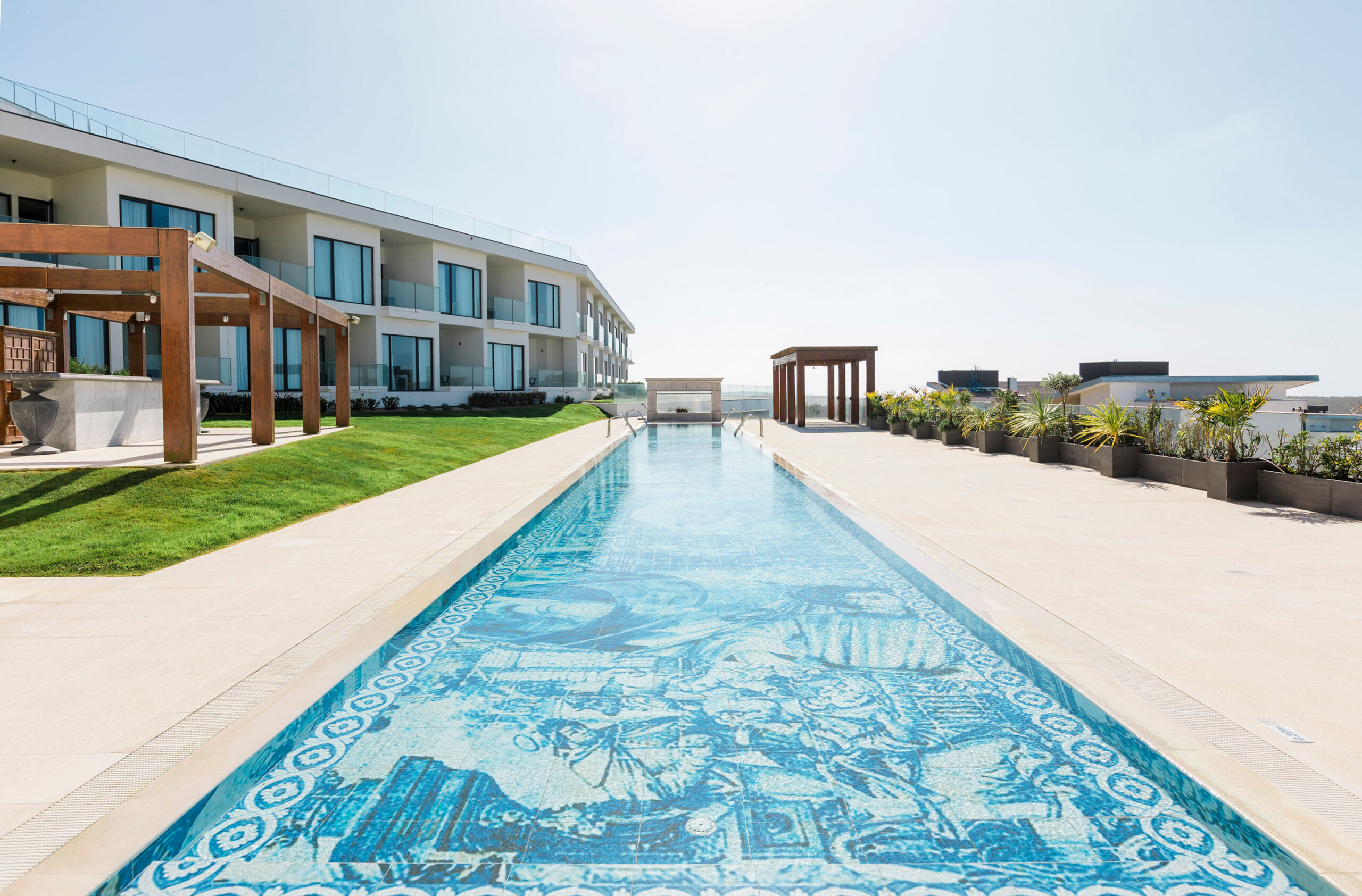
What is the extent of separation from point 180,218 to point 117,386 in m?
13.5

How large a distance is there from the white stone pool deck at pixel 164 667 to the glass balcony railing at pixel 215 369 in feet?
64.1

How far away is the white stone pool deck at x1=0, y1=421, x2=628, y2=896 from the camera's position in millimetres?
2471

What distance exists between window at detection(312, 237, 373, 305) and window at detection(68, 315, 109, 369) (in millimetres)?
7393

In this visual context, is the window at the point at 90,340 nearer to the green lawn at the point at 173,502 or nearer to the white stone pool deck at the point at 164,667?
the green lawn at the point at 173,502

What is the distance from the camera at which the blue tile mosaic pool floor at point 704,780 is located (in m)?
2.49

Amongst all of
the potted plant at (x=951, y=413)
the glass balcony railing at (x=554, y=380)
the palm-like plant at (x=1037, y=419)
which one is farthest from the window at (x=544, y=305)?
the palm-like plant at (x=1037, y=419)

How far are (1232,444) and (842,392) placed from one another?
21.5 m

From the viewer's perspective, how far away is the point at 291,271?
2658 centimetres

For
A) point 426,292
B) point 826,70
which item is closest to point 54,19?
point 426,292

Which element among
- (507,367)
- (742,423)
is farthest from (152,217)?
(742,423)

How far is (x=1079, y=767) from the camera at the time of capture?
310 centimetres

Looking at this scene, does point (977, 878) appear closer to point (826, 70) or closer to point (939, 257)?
point (826, 70)

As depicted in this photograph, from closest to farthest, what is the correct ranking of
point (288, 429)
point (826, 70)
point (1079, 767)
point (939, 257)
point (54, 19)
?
point (1079, 767)
point (826, 70)
point (288, 429)
point (54, 19)
point (939, 257)

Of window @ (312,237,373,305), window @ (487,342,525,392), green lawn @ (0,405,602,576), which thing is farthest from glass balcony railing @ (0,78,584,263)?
green lawn @ (0,405,602,576)
